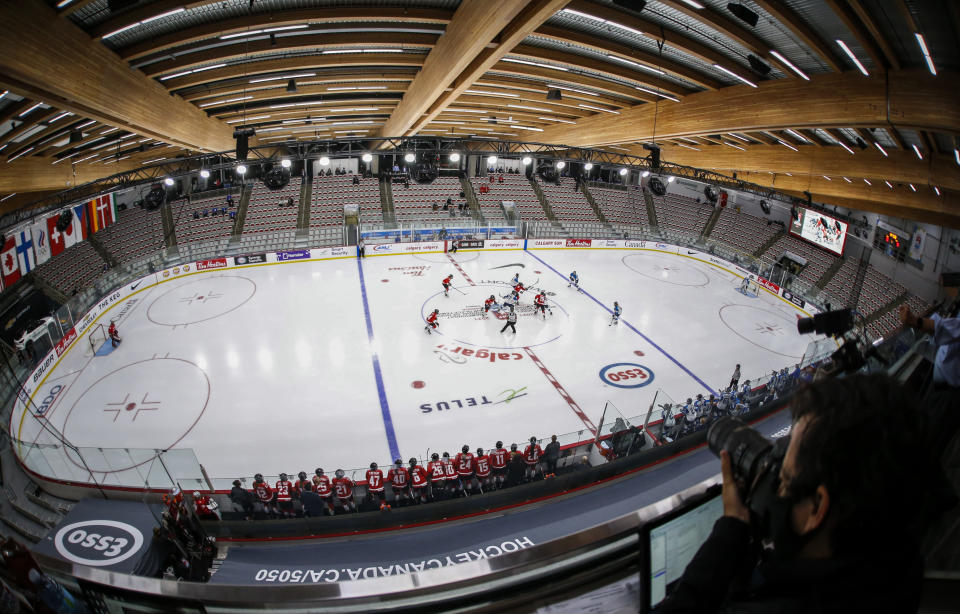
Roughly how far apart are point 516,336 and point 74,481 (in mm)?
13386

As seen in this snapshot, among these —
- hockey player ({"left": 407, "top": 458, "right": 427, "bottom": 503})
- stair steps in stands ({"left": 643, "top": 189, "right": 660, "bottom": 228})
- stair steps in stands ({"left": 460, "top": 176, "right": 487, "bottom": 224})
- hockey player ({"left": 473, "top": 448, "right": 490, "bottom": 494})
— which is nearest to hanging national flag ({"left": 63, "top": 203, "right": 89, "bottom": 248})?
hockey player ({"left": 407, "top": 458, "right": 427, "bottom": 503})

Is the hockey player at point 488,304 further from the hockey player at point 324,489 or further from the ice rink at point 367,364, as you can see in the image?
the hockey player at point 324,489

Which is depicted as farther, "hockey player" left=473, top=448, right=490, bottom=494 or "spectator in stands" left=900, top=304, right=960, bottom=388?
A: "hockey player" left=473, top=448, right=490, bottom=494

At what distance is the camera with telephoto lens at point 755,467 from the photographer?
4.84 feet

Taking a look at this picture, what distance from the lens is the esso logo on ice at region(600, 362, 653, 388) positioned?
1521 cm

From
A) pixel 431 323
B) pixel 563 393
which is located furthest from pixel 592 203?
pixel 563 393

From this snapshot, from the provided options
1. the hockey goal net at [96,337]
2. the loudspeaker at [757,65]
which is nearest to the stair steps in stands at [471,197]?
the loudspeaker at [757,65]

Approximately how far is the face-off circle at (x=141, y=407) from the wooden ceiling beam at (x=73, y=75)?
25.4 feet

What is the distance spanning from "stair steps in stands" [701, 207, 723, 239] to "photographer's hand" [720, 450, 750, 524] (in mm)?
35172

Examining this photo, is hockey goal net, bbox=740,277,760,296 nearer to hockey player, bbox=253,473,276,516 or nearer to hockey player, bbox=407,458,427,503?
hockey player, bbox=407,458,427,503

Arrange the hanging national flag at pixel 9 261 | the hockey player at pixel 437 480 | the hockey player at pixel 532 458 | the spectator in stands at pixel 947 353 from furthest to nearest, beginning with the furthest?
the hanging national flag at pixel 9 261 → the hockey player at pixel 532 458 → the hockey player at pixel 437 480 → the spectator in stands at pixel 947 353

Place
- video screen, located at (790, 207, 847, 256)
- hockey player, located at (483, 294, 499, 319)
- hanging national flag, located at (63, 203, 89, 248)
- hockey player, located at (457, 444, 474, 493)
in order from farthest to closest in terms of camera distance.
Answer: video screen, located at (790, 207, 847, 256) < hockey player, located at (483, 294, 499, 319) < hanging national flag, located at (63, 203, 89, 248) < hockey player, located at (457, 444, 474, 493)

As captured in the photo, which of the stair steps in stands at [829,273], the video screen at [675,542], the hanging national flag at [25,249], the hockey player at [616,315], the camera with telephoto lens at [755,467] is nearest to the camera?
the camera with telephoto lens at [755,467]

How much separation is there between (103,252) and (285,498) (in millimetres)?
21417
